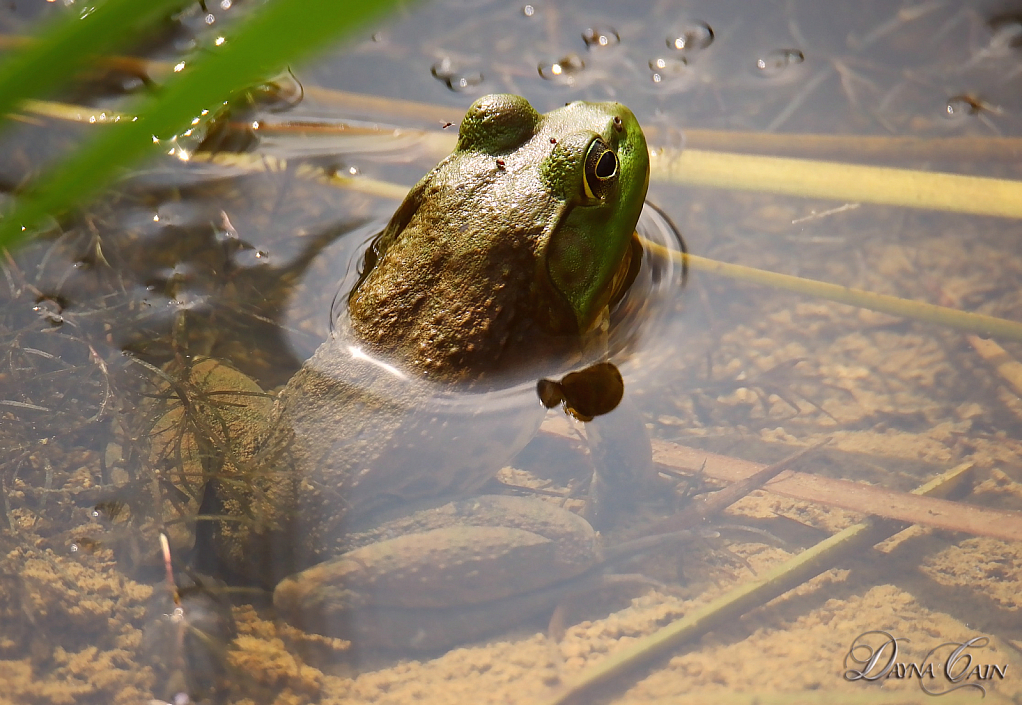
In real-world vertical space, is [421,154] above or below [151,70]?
below

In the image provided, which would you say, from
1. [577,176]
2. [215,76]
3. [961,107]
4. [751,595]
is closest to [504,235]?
[577,176]

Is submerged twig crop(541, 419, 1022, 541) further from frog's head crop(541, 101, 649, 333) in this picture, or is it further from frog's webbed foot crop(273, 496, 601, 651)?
frog's head crop(541, 101, 649, 333)

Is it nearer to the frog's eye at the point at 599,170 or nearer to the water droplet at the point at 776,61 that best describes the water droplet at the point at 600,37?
the water droplet at the point at 776,61

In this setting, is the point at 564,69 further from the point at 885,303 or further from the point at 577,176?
the point at 885,303

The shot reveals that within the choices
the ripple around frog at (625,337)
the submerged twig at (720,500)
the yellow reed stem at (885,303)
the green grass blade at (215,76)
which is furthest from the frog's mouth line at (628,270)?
the green grass blade at (215,76)

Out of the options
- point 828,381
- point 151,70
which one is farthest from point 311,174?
point 828,381

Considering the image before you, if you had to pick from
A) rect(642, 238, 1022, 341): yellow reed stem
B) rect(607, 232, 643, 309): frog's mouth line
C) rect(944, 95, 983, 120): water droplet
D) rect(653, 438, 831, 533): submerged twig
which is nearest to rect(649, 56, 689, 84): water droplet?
rect(607, 232, 643, 309): frog's mouth line

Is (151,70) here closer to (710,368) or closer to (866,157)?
(710,368)
